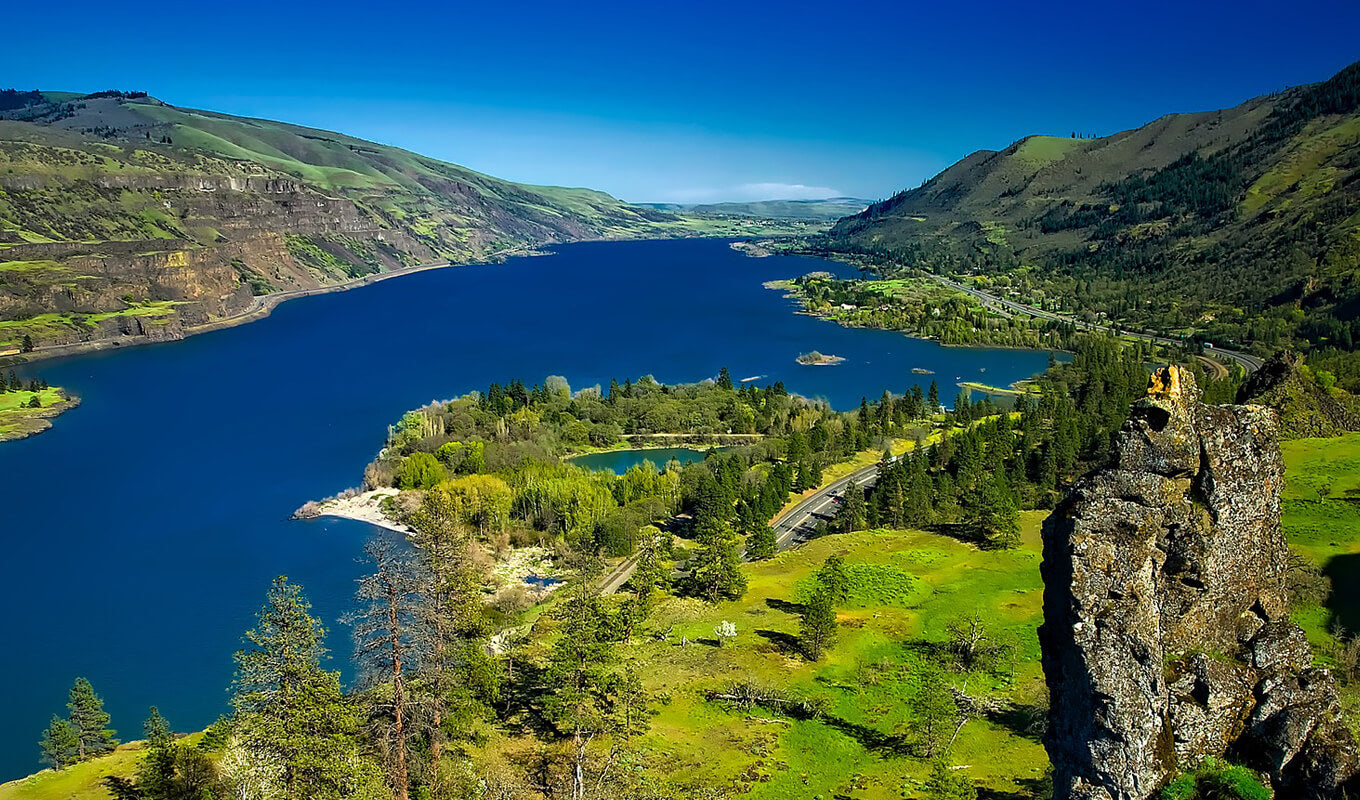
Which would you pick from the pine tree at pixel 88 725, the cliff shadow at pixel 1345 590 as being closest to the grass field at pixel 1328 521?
the cliff shadow at pixel 1345 590

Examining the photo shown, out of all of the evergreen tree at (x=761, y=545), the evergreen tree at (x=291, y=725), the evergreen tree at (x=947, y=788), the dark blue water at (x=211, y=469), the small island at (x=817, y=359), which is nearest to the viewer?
the evergreen tree at (x=291, y=725)

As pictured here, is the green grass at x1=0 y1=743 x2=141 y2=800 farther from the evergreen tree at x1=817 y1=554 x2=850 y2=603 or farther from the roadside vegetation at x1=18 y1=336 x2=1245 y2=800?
the evergreen tree at x1=817 y1=554 x2=850 y2=603

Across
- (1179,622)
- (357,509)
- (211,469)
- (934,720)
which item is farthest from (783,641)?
(211,469)

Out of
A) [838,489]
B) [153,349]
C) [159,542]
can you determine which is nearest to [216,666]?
[159,542]

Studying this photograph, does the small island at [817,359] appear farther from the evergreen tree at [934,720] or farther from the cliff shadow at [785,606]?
the evergreen tree at [934,720]

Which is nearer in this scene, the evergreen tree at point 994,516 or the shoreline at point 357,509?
the evergreen tree at point 994,516

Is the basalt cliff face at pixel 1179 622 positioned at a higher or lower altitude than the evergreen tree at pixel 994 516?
higher

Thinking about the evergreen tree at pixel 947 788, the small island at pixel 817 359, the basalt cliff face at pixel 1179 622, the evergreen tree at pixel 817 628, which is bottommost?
the evergreen tree at pixel 817 628
